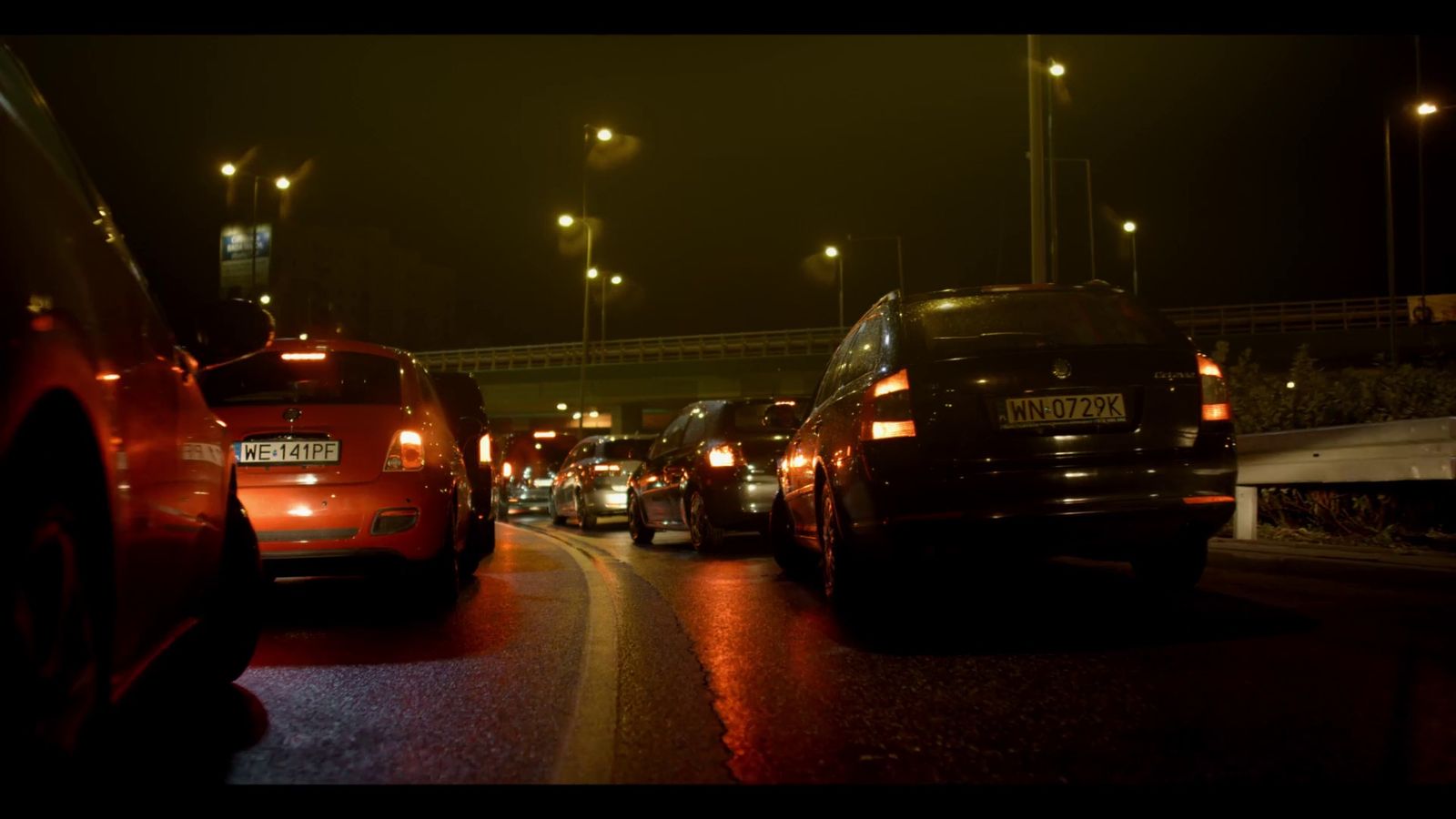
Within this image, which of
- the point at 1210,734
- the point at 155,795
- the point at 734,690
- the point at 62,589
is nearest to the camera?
the point at 62,589

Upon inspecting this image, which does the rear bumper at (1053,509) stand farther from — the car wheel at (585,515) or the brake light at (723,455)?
the car wheel at (585,515)

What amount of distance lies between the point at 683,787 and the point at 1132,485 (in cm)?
→ 317

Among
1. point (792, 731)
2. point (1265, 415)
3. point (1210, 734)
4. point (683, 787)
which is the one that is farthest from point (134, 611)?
point (1265, 415)

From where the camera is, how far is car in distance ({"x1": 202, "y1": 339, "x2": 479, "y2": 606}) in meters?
6.77

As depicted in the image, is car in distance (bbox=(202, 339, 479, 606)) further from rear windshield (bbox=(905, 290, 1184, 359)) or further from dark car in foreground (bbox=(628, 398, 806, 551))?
dark car in foreground (bbox=(628, 398, 806, 551))

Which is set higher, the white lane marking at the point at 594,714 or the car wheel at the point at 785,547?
the car wheel at the point at 785,547

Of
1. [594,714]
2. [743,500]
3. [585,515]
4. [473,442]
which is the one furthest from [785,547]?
[585,515]

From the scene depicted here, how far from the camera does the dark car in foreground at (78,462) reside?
7.75 feet

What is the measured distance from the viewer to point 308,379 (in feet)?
24.5

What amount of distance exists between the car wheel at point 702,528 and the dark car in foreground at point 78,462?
7.83 metres

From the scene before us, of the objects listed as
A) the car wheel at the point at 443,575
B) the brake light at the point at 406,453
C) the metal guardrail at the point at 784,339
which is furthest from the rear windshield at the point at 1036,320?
the metal guardrail at the point at 784,339

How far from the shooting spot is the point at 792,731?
3889 millimetres

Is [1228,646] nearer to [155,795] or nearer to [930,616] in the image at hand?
[930,616]

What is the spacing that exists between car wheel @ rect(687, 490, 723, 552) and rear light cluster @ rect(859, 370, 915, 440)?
5.61 metres
